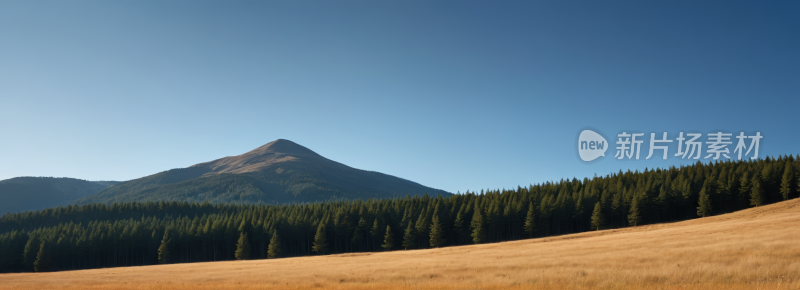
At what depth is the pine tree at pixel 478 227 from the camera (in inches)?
3713

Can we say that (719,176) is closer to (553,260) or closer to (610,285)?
(553,260)

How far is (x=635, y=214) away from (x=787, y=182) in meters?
35.9

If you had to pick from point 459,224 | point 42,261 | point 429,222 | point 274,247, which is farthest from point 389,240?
point 42,261

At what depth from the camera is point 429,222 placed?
3959 inches

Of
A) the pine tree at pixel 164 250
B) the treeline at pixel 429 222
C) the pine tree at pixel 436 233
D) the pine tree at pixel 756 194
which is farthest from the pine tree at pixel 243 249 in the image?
the pine tree at pixel 756 194

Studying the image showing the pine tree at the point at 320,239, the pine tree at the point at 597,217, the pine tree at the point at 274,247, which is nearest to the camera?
the pine tree at the point at 597,217

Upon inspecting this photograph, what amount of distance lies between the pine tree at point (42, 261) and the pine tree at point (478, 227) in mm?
108740

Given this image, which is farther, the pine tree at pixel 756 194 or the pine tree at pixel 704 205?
the pine tree at pixel 704 205

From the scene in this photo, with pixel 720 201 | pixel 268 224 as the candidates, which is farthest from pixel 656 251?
pixel 268 224

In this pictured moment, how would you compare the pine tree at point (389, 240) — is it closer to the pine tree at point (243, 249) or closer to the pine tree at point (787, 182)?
the pine tree at point (243, 249)

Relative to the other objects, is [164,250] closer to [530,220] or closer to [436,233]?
[436,233]

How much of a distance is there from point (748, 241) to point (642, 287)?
1941 cm

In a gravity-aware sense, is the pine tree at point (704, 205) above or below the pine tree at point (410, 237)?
above

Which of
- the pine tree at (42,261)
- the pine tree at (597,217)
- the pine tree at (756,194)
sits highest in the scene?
the pine tree at (756,194)
